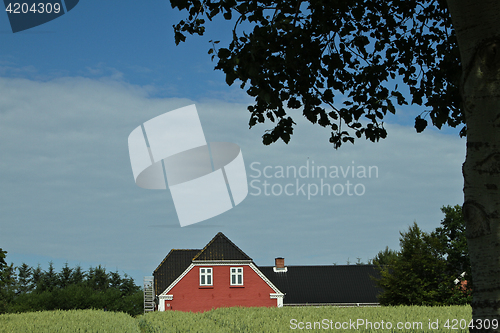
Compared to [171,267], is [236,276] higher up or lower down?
lower down

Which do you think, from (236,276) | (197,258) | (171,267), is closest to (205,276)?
(197,258)

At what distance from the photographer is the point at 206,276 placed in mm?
40250

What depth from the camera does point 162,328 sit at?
14773 millimetres

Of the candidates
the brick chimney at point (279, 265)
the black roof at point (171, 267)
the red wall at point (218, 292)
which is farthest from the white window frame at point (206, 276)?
the brick chimney at point (279, 265)

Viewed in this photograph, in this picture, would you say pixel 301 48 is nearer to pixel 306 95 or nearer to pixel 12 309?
pixel 306 95

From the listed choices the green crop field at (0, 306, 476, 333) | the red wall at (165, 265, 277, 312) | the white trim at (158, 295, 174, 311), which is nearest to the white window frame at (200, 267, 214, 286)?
the red wall at (165, 265, 277, 312)

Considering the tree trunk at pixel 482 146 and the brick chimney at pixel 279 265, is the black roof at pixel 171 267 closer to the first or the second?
the brick chimney at pixel 279 265

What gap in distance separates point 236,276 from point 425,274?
1674 cm

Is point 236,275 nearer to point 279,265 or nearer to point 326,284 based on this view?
point 279,265

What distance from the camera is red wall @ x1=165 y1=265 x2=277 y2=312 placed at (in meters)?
39.3

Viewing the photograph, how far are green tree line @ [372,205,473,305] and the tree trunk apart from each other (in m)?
28.0

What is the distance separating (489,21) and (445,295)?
29.4 meters

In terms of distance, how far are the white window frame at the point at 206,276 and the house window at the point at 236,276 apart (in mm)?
1921

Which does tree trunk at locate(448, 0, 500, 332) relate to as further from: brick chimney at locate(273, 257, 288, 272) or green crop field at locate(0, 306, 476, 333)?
brick chimney at locate(273, 257, 288, 272)
